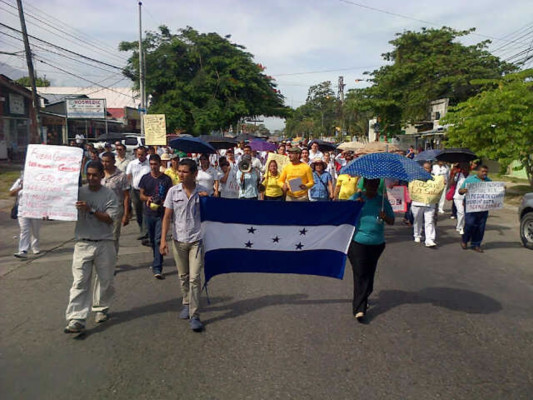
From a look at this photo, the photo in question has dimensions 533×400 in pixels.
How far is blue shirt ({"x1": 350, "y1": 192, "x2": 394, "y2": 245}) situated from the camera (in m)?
5.25

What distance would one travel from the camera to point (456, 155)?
35.6 feet

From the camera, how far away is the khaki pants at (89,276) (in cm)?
472

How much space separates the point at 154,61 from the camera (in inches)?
1270

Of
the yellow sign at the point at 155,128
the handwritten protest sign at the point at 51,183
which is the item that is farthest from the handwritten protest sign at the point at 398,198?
the yellow sign at the point at 155,128

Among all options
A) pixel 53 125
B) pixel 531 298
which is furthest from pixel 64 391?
pixel 53 125

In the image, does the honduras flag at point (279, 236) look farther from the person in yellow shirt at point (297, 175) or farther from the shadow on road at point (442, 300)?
the person in yellow shirt at point (297, 175)

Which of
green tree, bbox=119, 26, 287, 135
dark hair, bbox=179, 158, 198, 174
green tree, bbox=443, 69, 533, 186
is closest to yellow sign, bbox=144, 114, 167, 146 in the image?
green tree, bbox=443, 69, 533, 186

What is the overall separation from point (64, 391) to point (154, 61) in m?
31.2

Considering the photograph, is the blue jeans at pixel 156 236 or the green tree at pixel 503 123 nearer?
the blue jeans at pixel 156 236

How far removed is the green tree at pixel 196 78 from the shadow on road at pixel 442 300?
25990mm

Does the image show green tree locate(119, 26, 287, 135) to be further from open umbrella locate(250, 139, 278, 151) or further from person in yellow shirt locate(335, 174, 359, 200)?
person in yellow shirt locate(335, 174, 359, 200)

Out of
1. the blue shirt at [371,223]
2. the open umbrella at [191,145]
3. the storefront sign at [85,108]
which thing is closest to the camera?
the blue shirt at [371,223]

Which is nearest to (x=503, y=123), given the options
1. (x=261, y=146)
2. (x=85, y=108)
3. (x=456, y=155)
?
(x=456, y=155)

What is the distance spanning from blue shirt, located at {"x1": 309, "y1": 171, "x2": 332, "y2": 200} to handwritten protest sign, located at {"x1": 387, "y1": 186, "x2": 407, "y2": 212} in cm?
128
